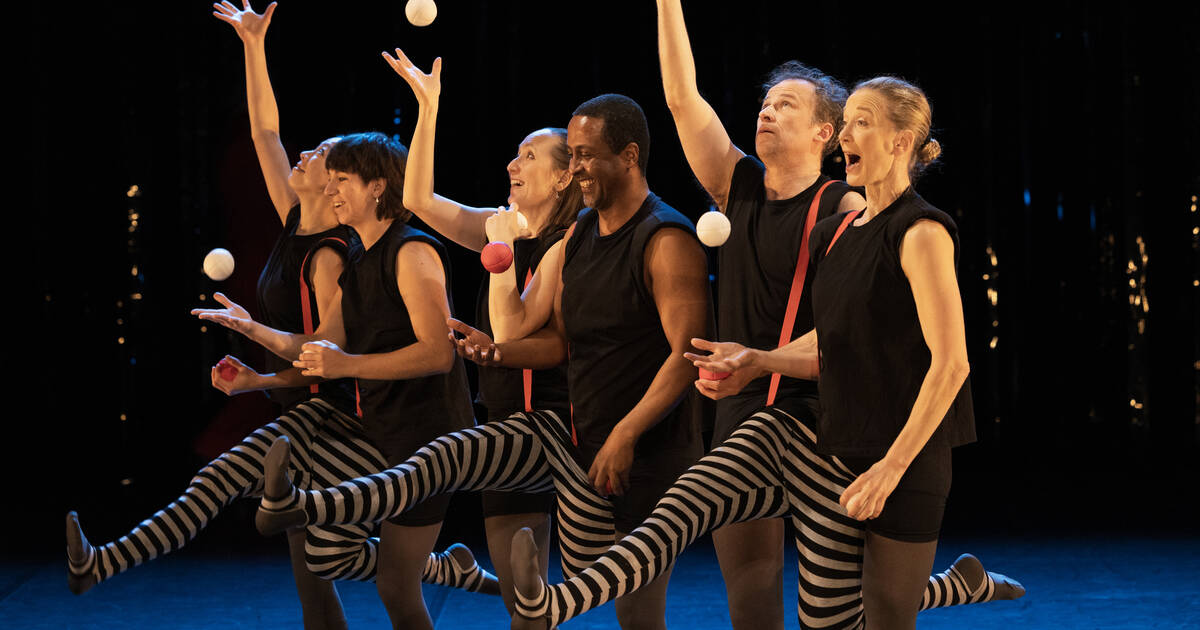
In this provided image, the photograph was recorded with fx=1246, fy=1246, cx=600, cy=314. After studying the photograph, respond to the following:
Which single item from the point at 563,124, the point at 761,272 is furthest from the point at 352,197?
the point at 563,124

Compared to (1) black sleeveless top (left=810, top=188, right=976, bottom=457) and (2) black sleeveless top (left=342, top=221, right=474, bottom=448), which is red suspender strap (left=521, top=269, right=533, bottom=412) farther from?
(1) black sleeveless top (left=810, top=188, right=976, bottom=457)

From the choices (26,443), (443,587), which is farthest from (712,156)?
(26,443)

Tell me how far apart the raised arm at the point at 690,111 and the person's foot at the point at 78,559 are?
150 cm

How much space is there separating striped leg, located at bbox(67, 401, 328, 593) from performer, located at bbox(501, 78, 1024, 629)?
102 centimetres

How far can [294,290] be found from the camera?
316 cm

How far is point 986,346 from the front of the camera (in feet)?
19.8

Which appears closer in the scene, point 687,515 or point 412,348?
point 687,515

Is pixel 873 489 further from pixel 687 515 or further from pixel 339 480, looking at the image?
pixel 339 480

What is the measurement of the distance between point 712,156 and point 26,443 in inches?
194

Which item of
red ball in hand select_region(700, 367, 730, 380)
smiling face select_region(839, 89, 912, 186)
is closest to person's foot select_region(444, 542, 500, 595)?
red ball in hand select_region(700, 367, 730, 380)

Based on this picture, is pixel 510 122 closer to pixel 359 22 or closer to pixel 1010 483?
pixel 359 22

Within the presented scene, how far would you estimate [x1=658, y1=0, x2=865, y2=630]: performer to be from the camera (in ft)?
7.88

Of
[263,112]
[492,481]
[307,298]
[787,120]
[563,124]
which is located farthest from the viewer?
[563,124]

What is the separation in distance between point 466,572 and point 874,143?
1.95 metres
